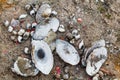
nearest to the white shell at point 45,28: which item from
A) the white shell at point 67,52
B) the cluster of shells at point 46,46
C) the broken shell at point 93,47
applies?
the cluster of shells at point 46,46

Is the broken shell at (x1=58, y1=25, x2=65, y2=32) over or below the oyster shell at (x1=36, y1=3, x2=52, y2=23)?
below

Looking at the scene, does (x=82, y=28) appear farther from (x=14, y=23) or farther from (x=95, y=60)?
(x=14, y=23)

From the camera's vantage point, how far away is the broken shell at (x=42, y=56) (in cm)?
311

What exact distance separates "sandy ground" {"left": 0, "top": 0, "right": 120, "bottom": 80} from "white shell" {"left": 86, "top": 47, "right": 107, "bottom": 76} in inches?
1.6

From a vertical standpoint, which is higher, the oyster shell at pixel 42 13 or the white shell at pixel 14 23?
the oyster shell at pixel 42 13

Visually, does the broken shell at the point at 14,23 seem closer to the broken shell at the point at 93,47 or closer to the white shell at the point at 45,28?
the white shell at the point at 45,28

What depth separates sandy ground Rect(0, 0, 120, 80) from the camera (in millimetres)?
3143

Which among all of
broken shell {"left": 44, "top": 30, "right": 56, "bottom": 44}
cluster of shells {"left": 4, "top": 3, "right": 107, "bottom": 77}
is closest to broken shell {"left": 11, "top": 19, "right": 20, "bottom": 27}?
cluster of shells {"left": 4, "top": 3, "right": 107, "bottom": 77}

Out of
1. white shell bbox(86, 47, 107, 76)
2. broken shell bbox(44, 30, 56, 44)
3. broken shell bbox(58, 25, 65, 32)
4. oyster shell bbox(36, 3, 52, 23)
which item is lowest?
white shell bbox(86, 47, 107, 76)

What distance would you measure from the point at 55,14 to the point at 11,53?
455 millimetres

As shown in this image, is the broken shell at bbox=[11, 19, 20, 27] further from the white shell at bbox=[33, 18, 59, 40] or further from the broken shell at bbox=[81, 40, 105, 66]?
the broken shell at bbox=[81, 40, 105, 66]

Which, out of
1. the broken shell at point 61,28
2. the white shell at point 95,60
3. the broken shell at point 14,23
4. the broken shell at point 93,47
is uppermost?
the broken shell at point 14,23

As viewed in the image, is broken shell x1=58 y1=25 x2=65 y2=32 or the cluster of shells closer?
the cluster of shells

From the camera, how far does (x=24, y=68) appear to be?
3092 millimetres
